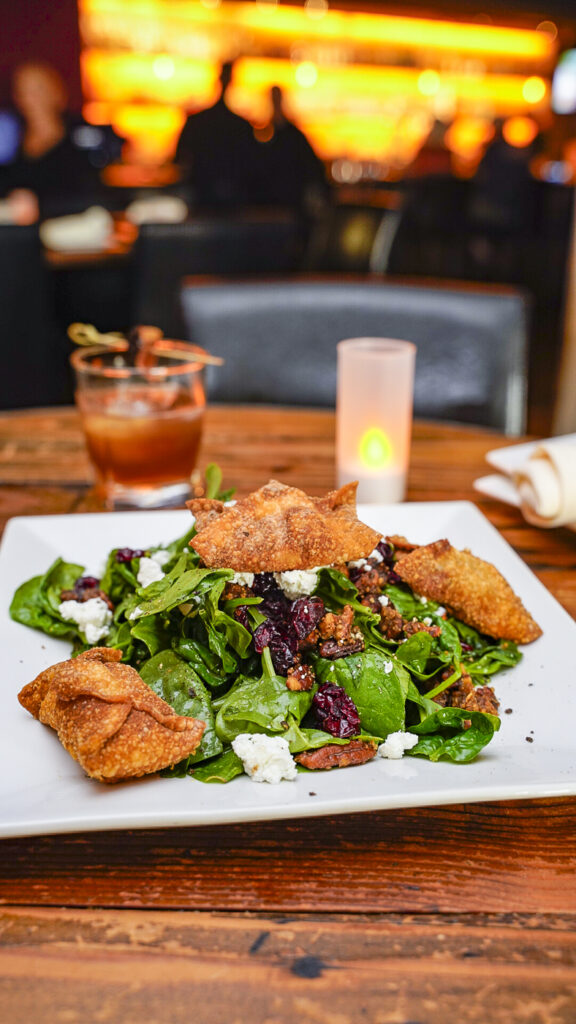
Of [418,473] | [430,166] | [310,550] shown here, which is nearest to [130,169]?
[430,166]

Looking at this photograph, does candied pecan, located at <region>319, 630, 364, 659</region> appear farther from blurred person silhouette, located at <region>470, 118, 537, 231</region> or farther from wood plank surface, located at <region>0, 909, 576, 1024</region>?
blurred person silhouette, located at <region>470, 118, 537, 231</region>

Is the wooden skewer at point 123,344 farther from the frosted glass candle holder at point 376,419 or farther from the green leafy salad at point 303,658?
the green leafy salad at point 303,658

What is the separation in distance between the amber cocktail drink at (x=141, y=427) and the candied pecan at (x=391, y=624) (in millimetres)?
680

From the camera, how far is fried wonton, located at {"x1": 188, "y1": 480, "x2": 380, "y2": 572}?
0.95m

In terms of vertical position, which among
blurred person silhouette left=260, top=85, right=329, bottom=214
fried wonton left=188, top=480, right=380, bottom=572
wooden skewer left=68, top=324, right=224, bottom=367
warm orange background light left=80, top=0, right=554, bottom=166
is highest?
warm orange background light left=80, top=0, right=554, bottom=166

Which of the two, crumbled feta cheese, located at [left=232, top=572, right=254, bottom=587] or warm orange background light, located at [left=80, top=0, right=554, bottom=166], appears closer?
crumbled feta cheese, located at [left=232, top=572, right=254, bottom=587]

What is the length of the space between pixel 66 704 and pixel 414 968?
384mm

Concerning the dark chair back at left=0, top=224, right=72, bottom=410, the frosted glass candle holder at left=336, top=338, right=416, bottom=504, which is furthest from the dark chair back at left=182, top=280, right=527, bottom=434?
the dark chair back at left=0, top=224, right=72, bottom=410

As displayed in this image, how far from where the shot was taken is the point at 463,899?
73 cm

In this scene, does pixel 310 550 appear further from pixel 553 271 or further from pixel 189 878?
pixel 553 271

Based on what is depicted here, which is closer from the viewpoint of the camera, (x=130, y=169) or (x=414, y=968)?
(x=414, y=968)

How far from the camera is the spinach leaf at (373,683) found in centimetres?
88

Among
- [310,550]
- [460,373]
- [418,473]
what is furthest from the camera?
[460,373]

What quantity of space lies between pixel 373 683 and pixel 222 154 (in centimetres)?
710
